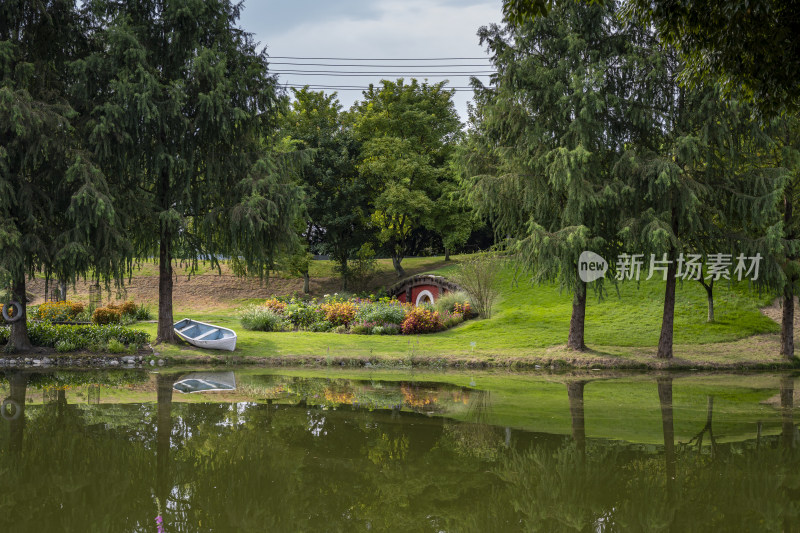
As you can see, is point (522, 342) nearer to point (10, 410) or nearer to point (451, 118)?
point (10, 410)

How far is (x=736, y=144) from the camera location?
16.4 m

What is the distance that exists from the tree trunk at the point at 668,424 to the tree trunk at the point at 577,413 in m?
1.06

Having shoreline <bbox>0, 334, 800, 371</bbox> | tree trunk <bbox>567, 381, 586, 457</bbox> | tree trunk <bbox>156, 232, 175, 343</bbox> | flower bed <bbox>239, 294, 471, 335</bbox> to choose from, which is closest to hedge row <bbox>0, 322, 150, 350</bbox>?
shoreline <bbox>0, 334, 800, 371</bbox>

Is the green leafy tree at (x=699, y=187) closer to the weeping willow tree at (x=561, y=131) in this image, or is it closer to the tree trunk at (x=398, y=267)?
the weeping willow tree at (x=561, y=131)

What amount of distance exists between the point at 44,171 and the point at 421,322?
42.9 ft

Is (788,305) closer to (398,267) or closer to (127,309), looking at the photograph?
(127,309)

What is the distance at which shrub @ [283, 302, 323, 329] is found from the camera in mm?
24969

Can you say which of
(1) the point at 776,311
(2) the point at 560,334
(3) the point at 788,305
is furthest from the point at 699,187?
(1) the point at 776,311

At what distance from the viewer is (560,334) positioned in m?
21.3

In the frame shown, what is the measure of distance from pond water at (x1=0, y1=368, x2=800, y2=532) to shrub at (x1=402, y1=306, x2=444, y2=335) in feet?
31.9

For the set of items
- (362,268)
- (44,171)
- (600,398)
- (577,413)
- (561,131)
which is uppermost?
(561,131)

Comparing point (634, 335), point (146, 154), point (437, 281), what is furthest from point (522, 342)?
point (146, 154)

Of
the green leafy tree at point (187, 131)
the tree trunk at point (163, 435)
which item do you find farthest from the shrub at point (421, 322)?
the tree trunk at point (163, 435)

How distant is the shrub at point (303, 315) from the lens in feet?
81.9
